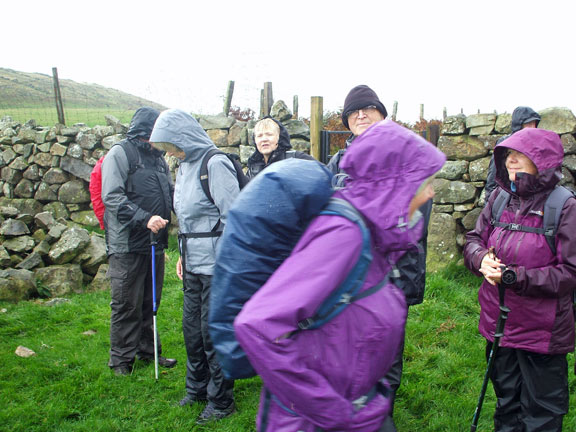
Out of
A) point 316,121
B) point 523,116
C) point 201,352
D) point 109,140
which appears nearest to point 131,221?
point 201,352

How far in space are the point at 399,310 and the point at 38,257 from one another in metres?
6.20

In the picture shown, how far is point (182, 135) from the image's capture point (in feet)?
11.6

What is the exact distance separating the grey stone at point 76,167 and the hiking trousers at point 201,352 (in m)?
6.54

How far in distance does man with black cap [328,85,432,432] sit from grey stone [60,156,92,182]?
7129 mm

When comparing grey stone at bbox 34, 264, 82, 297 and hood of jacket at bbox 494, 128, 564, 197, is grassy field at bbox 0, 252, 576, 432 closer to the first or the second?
grey stone at bbox 34, 264, 82, 297

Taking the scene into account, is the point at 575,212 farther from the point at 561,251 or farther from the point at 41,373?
the point at 41,373

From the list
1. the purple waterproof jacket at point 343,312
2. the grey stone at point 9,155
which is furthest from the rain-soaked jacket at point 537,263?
the grey stone at point 9,155

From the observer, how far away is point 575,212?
104 inches

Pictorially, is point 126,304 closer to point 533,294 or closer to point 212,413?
point 212,413

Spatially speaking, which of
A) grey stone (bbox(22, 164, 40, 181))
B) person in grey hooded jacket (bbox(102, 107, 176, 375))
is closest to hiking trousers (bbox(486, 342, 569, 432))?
person in grey hooded jacket (bbox(102, 107, 176, 375))

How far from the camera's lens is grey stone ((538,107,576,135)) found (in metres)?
5.76

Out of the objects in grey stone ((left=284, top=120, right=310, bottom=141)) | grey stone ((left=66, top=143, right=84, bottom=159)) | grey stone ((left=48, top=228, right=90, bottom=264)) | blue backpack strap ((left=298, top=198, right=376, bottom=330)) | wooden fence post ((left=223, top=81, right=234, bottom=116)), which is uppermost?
wooden fence post ((left=223, top=81, right=234, bottom=116))

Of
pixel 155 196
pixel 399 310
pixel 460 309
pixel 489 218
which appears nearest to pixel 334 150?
pixel 460 309

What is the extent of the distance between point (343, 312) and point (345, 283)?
98mm
